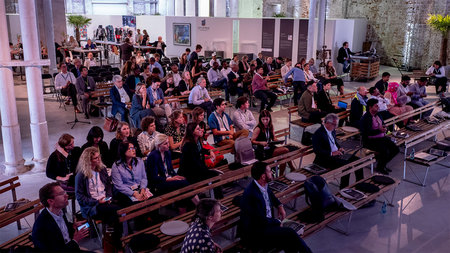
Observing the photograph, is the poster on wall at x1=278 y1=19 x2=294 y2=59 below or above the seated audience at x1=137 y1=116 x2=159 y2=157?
above

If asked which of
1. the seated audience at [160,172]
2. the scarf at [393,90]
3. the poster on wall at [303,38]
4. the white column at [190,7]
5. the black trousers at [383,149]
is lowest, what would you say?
the black trousers at [383,149]

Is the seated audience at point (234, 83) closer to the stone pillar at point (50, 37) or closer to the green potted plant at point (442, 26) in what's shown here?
the stone pillar at point (50, 37)

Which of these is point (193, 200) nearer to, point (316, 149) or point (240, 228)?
point (240, 228)

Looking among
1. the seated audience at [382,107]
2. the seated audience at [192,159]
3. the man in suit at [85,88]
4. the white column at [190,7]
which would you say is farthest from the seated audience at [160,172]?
the white column at [190,7]

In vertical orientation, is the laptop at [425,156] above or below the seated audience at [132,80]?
below

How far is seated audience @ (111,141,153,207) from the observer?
5.73 meters

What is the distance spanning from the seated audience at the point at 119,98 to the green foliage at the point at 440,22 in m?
15.0

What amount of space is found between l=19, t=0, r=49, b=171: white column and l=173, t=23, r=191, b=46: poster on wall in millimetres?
15843

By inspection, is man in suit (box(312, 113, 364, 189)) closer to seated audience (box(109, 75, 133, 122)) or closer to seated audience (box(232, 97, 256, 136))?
seated audience (box(232, 97, 256, 136))

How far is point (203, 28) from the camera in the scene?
2288cm

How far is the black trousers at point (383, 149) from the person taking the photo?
328 inches

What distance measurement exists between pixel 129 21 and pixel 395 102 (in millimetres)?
21569

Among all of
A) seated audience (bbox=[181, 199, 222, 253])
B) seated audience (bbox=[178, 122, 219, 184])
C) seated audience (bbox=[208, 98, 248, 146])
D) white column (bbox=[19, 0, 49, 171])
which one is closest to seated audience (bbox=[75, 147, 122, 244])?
seated audience (bbox=[178, 122, 219, 184])

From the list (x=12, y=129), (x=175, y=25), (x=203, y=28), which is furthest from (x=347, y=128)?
(x=175, y=25)
